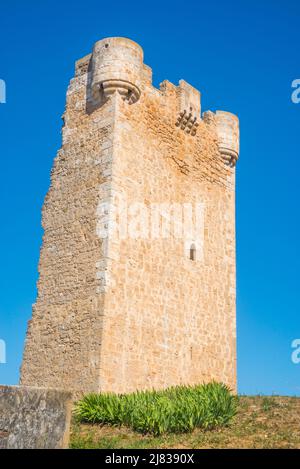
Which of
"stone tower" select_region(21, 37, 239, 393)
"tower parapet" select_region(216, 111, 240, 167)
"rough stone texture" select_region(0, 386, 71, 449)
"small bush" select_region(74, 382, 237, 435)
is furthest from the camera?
"tower parapet" select_region(216, 111, 240, 167)

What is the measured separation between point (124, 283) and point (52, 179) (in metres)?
3.40

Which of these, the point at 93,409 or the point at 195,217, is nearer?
the point at 93,409

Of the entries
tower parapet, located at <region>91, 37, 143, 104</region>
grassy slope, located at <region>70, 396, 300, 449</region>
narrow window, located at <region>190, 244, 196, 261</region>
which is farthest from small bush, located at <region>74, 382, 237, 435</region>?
tower parapet, located at <region>91, 37, 143, 104</region>

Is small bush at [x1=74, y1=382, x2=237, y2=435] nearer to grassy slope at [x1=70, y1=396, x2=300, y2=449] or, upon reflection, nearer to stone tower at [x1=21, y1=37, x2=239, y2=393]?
grassy slope at [x1=70, y1=396, x2=300, y2=449]

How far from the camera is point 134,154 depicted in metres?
12.8

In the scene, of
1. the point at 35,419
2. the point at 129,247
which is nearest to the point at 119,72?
the point at 129,247

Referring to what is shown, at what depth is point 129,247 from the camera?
12.1m

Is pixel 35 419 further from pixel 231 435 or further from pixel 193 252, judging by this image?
pixel 193 252

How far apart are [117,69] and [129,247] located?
12.5 feet

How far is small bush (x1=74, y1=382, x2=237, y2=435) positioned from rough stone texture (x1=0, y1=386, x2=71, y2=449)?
2.23 m

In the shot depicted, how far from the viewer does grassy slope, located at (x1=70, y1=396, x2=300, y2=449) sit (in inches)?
320

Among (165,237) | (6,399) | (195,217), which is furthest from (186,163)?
(6,399)

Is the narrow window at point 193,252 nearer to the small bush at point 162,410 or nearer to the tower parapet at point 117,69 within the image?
the tower parapet at point 117,69
